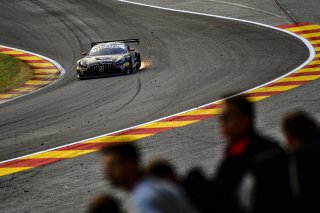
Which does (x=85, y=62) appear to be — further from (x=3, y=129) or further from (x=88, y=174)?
(x=88, y=174)

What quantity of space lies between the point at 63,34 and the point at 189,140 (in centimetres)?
2084

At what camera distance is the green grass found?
28755 millimetres

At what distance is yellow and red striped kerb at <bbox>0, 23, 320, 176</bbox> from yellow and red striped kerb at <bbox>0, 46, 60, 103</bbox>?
8.16m

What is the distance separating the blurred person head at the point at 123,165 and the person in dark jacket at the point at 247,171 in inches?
30.4

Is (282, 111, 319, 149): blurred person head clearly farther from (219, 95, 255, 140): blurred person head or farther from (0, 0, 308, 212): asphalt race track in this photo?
(0, 0, 308, 212): asphalt race track

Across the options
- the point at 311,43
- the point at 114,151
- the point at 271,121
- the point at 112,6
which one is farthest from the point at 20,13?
the point at 114,151

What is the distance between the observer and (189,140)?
55.9 ft

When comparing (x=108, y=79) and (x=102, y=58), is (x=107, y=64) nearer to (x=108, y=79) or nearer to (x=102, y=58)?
(x=102, y=58)

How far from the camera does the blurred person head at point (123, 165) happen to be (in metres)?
5.45

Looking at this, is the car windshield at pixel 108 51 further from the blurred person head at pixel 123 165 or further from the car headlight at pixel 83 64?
the blurred person head at pixel 123 165

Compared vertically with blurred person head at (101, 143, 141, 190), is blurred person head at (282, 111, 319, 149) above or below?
above

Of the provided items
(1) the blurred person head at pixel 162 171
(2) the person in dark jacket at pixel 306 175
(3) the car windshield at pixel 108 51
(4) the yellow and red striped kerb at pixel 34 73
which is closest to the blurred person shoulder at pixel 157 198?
(1) the blurred person head at pixel 162 171

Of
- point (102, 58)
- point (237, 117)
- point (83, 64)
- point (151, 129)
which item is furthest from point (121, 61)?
point (237, 117)

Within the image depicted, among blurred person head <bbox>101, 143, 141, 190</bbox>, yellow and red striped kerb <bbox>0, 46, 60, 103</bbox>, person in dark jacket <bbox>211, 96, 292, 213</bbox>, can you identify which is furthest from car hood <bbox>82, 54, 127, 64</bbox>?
blurred person head <bbox>101, 143, 141, 190</bbox>
